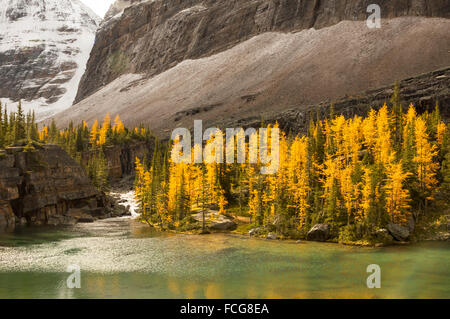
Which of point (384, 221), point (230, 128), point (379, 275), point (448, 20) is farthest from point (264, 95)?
point (379, 275)

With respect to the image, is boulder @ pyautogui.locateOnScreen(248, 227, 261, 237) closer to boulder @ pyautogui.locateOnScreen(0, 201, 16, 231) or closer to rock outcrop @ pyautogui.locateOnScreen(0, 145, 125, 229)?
rock outcrop @ pyautogui.locateOnScreen(0, 145, 125, 229)

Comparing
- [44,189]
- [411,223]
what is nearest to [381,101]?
[411,223]

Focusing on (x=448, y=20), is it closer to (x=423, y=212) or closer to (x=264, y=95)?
(x=264, y=95)

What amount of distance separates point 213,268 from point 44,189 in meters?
52.7

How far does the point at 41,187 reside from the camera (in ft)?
262

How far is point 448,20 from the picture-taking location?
156m

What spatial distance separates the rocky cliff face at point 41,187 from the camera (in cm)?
7288

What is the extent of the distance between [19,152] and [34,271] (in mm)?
46311

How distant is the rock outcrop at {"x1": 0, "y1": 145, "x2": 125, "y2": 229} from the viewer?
7312 centimetres

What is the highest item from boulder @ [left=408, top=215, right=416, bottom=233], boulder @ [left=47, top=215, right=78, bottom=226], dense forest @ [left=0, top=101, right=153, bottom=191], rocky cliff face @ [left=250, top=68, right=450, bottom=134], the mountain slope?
the mountain slope

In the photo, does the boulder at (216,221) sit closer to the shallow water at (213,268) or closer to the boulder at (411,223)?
the shallow water at (213,268)

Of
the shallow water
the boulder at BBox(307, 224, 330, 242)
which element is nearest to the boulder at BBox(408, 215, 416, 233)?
the shallow water

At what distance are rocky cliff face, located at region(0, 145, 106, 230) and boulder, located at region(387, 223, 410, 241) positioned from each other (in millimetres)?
58560

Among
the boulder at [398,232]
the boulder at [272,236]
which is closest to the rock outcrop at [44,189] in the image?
the boulder at [272,236]
